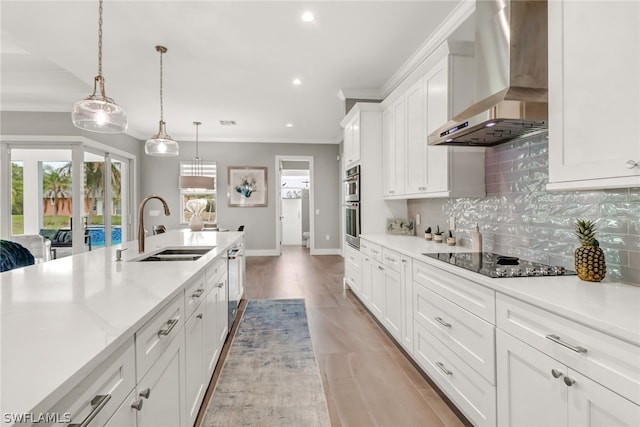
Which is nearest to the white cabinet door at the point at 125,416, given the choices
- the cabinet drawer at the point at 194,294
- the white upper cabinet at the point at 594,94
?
the cabinet drawer at the point at 194,294

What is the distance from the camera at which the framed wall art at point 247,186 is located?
7.50 meters

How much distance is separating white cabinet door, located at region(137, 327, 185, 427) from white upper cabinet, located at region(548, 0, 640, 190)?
71.1 inches

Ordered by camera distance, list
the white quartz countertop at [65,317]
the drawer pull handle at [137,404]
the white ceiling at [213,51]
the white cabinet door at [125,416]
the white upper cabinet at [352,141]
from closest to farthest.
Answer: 1. the white quartz countertop at [65,317]
2. the white cabinet door at [125,416]
3. the drawer pull handle at [137,404]
4. the white ceiling at [213,51]
5. the white upper cabinet at [352,141]

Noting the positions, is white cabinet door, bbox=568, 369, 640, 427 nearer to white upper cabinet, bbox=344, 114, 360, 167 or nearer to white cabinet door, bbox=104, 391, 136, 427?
white cabinet door, bbox=104, 391, 136, 427

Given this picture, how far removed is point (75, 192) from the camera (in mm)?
4973

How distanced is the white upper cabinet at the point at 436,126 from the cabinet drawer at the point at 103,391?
7.47 ft

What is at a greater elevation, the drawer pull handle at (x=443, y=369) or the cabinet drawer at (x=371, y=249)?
the cabinet drawer at (x=371, y=249)

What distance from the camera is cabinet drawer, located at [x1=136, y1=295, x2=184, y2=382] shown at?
3.30 feet

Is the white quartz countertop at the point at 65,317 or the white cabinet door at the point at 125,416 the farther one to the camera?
the white cabinet door at the point at 125,416

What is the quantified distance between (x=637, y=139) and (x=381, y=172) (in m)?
2.84

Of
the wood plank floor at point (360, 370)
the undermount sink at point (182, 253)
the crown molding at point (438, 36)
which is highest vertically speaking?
the crown molding at point (438, 36)

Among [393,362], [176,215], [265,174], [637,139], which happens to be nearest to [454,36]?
[637,139]

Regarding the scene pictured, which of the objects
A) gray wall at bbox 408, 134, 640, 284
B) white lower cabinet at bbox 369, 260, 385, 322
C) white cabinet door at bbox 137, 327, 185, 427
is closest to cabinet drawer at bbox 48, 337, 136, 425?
white cabinet door at bbox 137, 327, 185, 427

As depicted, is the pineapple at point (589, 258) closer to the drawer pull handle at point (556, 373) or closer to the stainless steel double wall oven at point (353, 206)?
the drawer pull handle at point (556, 373)
